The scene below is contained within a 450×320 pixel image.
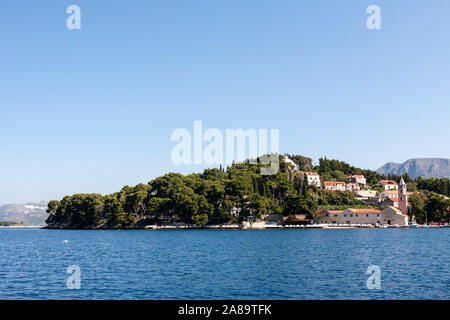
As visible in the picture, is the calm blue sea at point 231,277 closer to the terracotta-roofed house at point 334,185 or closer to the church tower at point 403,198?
the church tower at point 403,198

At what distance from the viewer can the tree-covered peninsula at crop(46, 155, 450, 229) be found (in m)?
133

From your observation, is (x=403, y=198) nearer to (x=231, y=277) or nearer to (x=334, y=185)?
(x=334, y=185)

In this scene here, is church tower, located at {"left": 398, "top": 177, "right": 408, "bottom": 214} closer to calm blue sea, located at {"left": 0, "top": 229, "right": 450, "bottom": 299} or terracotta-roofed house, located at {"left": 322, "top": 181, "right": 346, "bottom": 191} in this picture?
terracotta-roofed house, located at {"left": 322, "top": 181, "right": 346, "bottom": 191}

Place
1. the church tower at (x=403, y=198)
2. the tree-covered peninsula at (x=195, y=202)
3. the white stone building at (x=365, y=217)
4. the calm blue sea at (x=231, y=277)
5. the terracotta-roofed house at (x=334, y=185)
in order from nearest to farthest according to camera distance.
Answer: the calm blue sea at (x=231, y=277)
the tree-covered peninsula at (x=195, y=202)
the white stone building at (x=365, y=217)
the church tower at (x=403, y=198)
the terracotta-roofed house at (x=334, y=185)

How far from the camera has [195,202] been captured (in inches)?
5153

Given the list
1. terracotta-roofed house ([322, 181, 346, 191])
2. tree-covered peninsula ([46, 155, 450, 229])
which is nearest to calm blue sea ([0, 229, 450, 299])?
tree-covered peninsula ([46, 155, 450, 229])

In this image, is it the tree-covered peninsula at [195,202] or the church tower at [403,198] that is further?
the church tower at [403,198]

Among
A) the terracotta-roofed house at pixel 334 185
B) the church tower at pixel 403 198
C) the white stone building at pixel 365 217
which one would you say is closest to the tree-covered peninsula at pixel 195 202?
the church tower at pixel 403 198

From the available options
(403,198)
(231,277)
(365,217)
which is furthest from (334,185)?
(231,277)

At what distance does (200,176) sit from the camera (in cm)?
18762

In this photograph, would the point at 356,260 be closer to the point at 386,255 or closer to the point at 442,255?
the point at 386,255

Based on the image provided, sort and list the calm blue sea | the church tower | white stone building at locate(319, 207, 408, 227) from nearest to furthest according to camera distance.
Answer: the calm blue sea < white stone building at locate(319, 207, 408, 227) < the church tower

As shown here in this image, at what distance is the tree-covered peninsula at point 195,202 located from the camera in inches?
5221
